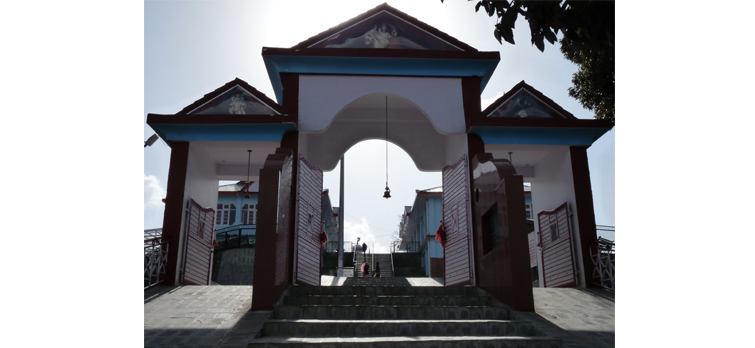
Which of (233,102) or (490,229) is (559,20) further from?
(233,102)

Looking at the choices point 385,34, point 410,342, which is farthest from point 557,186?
point 410,342

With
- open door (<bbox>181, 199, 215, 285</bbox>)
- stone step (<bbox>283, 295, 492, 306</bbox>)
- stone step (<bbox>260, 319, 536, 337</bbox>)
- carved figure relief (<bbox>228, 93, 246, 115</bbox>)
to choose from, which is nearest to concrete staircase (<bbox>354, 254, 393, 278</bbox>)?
open door (<bbox>181, 199, 215, 285</bbox>)

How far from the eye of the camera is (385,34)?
1095 centimetres

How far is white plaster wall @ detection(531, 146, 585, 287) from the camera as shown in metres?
11.0

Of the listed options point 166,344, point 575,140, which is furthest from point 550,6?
point 575,140

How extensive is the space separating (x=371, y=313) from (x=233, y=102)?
17.5 feet

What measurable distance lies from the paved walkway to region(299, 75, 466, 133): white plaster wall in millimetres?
3278

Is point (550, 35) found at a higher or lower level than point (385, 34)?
lower

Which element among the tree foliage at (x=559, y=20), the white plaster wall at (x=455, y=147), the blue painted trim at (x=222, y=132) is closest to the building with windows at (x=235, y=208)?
the blue painted trim at (x=222, y=132)

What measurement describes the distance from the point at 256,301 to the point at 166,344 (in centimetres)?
166

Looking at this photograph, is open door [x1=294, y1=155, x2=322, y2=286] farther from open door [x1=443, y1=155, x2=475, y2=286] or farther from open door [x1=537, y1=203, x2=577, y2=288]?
open door [x1=537, y1=203, x2=577, y2=288]

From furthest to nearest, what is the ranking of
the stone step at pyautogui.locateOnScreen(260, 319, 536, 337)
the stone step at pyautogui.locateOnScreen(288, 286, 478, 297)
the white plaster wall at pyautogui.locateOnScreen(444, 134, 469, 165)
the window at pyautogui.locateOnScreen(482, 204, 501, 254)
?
the white plaster wall at pyautogui.locateOnScreen(444, 134, 469, 165), the window at pyautogui.locateOnScreen(482, 204, 501, 254), the stone step at pyautogui.locateOnScreen(288, 286, 478, 297), the stone step at pyautogui.locateOnScreen(260, 319, 536, 337)

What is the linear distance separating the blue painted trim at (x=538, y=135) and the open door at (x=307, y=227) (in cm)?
313

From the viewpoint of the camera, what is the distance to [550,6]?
5000 mm
